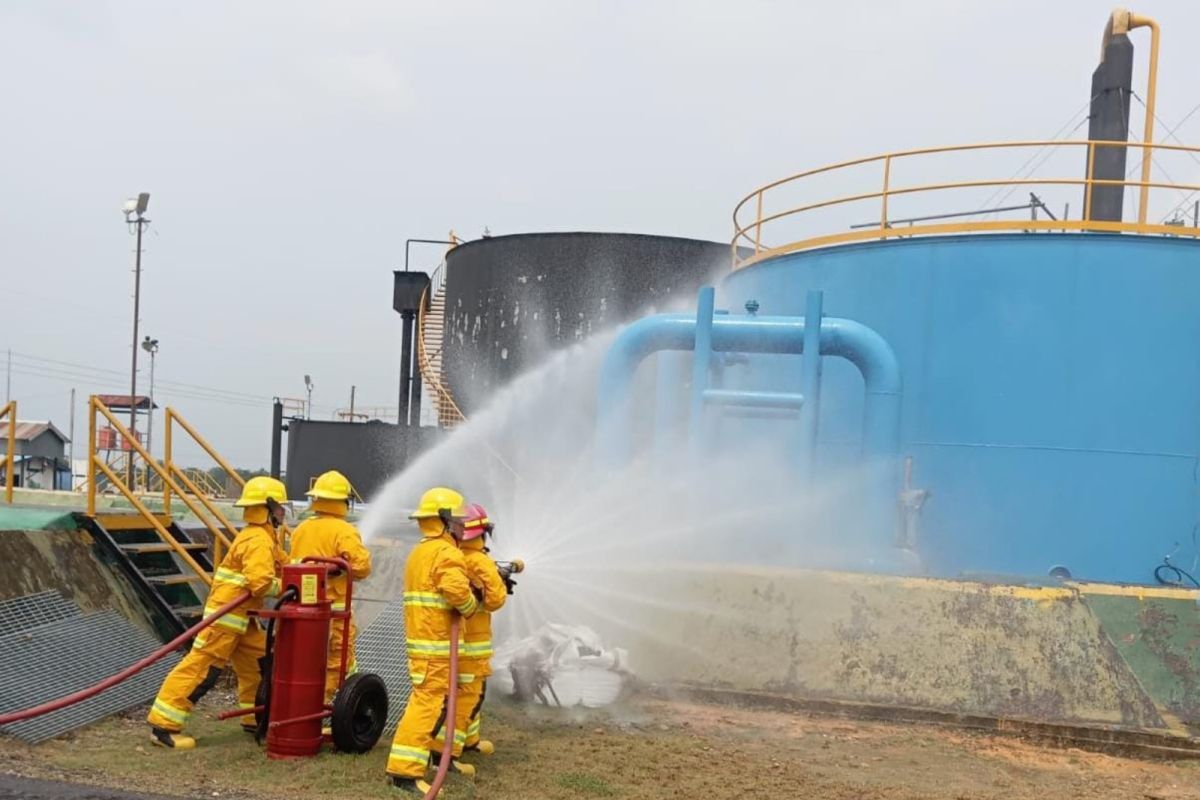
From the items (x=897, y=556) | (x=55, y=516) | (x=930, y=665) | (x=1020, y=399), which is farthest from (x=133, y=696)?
(x=1020, y=399)

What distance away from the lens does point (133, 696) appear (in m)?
7.54

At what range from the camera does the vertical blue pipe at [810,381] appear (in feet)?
35.2

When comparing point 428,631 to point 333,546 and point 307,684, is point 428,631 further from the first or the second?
point 333,546

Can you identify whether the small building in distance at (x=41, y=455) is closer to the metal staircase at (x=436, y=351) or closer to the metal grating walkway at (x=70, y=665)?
the metal staircase at (x=436, y=351)

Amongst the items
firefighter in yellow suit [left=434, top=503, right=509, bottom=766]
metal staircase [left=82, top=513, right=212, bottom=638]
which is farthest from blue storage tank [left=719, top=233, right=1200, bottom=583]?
metal staircase [left=82, top=513, right=212, bottom=638]

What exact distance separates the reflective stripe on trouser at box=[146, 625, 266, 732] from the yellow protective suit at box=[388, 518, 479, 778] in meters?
1.64

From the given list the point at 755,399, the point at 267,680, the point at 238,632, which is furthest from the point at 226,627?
the point at 755,399

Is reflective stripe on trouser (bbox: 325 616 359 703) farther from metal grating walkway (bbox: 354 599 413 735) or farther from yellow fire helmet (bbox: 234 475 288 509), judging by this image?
yellow fire helmet (bbox: 234 475 288 509)

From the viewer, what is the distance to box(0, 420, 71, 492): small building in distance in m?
32.7

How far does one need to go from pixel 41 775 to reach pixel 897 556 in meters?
7.44

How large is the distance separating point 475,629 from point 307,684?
1.17 meters

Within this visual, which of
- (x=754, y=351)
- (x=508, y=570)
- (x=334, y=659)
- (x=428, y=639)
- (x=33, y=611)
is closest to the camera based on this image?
(x=428, y=639)

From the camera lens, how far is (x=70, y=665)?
7.37 m

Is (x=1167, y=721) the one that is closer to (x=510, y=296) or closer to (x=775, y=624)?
(x=775, y=624)
